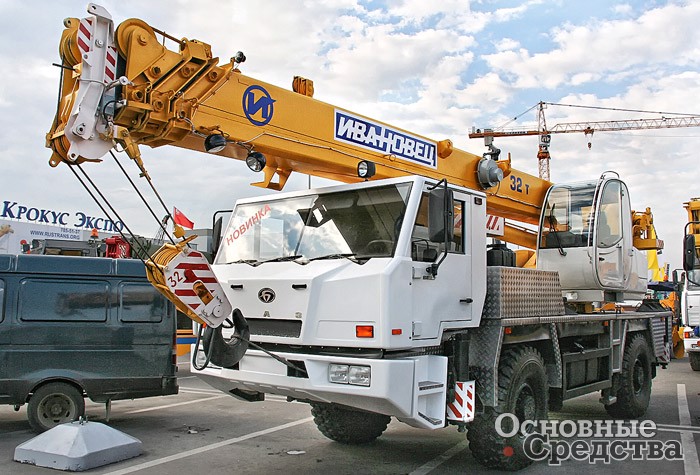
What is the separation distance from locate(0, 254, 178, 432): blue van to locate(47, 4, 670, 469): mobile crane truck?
2482 millimetres

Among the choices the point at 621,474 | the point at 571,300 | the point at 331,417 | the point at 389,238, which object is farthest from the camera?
the point at 571,300

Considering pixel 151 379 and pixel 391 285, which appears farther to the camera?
pixel 151 379

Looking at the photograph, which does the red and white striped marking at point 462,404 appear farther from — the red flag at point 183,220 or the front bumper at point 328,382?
the red flag at point 183,220

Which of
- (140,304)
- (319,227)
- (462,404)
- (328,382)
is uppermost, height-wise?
(319,227)

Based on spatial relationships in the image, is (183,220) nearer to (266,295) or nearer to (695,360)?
(266,295)

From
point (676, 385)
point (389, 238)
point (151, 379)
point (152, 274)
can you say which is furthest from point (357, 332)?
point (676, 385)

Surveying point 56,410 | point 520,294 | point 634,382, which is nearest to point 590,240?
point 634,382

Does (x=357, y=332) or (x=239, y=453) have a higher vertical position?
(x=357, y=332)

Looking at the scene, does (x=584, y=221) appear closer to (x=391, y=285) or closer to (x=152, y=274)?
(x=391, y=285)

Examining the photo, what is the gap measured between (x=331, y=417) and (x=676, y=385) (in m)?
8.67

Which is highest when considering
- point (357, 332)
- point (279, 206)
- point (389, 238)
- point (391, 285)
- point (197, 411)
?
point (279, 206)

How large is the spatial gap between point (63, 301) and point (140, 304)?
923 mm

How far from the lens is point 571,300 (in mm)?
8438

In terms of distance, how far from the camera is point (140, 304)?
8.46 meters
